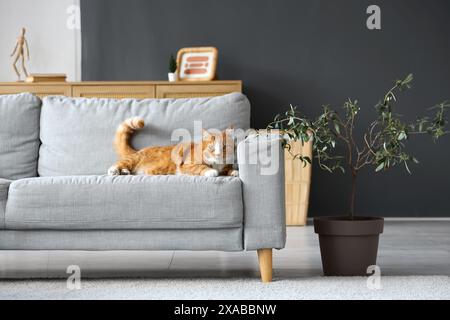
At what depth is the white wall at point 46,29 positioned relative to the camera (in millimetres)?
6188

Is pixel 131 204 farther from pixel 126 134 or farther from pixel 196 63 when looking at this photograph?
pixel 196 63

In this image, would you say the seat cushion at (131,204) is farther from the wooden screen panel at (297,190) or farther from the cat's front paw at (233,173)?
the wooden screen panel at (297,190)

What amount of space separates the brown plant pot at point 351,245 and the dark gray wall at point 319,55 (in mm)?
2825

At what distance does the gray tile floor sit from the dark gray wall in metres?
1.44

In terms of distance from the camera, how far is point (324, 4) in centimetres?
610

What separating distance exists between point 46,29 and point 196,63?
4.32 ft

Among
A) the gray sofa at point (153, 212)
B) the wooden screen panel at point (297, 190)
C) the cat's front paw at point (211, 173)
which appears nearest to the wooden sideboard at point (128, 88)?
the wooden screen panel at point (297, 190)

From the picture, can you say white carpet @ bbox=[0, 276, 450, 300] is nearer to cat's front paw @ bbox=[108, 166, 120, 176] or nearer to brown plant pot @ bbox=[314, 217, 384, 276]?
brown plant pot @ bbox=[314, 217, 384, 276]

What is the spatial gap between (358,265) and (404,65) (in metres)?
3.23

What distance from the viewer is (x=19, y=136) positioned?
382 centimetres

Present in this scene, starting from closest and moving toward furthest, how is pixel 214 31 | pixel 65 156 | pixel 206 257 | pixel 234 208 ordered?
pixel 234 208, pixel 65 156, pixel 206 257, pixel 214 31

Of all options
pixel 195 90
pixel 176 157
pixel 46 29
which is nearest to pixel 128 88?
pixel 195 90
